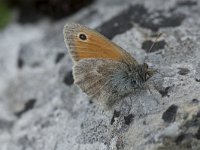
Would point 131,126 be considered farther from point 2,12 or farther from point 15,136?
point 2,12

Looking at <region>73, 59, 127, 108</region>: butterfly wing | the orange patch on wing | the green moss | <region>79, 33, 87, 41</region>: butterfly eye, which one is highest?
<region>79, 33, 87, 41</region>: butterfly eye

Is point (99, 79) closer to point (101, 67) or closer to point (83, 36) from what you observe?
point (101, 67)

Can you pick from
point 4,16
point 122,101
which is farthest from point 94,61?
point 4,16

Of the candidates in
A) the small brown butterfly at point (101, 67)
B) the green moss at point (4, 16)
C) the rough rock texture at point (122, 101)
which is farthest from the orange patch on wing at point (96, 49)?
the green moss at point (4, 16)

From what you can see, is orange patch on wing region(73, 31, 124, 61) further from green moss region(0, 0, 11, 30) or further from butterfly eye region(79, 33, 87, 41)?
green moss region(0, 0, 11, 30)

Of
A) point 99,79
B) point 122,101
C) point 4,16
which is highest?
point 99,79

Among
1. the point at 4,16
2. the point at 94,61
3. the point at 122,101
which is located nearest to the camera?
the point at 122,101

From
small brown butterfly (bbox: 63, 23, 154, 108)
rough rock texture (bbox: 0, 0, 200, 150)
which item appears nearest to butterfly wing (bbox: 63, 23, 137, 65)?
small brown butterfly (bbox: 63, 23, 154, 108)
